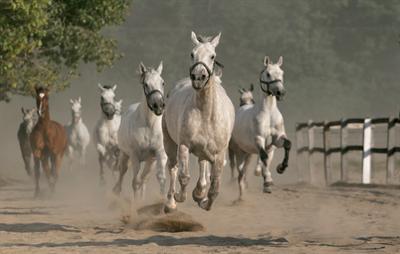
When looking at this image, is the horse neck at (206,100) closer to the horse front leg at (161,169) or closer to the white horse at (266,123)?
the horse front leg at (161,169)

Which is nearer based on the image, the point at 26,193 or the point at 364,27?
the point at 26,193

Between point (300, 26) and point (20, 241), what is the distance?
270ft

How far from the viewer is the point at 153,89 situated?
1405cm

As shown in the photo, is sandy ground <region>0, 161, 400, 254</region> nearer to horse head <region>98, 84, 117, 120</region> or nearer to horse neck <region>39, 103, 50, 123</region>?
horse neck <region>39, 103, 50, 123</region>

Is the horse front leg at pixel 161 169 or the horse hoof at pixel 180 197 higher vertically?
the horse front leg at pixel 161 169

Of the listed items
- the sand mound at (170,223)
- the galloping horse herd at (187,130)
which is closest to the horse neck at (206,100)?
the galloping horse herd at (187,130)

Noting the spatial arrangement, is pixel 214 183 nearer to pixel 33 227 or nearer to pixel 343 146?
pixel 33 227

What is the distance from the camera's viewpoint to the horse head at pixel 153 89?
1363 cm

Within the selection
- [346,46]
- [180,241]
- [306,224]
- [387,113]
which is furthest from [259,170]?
[346,46]

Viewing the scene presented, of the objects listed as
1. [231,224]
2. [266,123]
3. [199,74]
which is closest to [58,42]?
[266,123]

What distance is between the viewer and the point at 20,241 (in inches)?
471

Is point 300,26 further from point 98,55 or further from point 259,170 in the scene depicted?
point 259,170

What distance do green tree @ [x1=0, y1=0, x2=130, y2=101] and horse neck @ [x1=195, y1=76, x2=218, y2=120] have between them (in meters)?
11.7

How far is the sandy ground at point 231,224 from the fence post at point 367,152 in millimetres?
904
